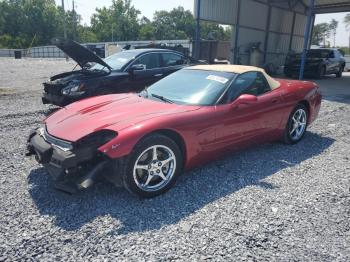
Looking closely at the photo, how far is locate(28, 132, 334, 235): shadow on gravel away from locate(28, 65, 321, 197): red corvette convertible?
0.65ft

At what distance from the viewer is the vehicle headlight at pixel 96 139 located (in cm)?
295

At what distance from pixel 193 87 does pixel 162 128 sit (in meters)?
1.10

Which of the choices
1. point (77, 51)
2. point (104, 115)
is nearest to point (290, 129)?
point (104, 115)

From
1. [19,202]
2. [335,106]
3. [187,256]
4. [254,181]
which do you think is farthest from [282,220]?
[335,106]

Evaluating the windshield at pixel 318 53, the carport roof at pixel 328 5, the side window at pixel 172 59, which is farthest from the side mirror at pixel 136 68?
the carport roof at pixel 328 5

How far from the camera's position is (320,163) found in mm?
4289

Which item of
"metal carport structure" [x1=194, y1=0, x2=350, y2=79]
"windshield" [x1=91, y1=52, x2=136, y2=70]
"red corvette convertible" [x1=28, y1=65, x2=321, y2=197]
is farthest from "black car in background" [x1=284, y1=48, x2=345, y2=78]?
"red corvette convertible" [x1=28, y1=65, x2=321, y2=197]

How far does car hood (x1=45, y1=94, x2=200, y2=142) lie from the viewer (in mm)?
3098

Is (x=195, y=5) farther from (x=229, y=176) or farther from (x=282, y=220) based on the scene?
(x=282, y=220)

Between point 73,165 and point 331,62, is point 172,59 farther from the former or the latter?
point 331,62

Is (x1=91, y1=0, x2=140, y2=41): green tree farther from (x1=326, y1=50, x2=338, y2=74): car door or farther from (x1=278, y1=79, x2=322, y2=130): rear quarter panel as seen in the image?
(x1=278, y1=79, x2=322, y2=130): rear quarter panel

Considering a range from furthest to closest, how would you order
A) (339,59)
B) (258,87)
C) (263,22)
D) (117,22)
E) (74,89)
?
(117,22)
(263,22)
(339,59)
(74,89)
(258,87)

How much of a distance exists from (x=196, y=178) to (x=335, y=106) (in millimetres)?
6579

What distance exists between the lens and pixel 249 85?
4258mm
